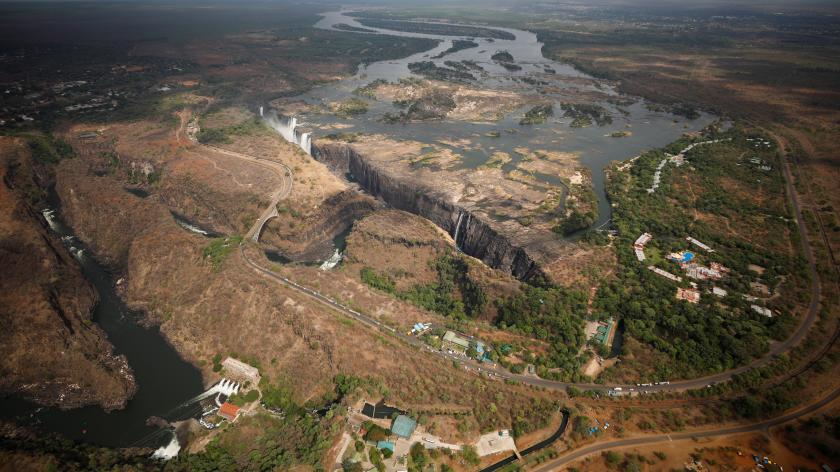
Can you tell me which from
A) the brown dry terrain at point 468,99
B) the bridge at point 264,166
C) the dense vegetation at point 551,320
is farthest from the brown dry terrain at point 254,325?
the brown dry terrain at point 468,99

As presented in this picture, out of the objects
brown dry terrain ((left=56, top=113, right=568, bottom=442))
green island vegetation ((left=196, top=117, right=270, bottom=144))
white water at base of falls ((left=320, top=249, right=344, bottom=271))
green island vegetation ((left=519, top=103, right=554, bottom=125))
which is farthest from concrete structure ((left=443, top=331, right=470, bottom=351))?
green island vegetation ((left=519, top=103, right=554, bottom=125))

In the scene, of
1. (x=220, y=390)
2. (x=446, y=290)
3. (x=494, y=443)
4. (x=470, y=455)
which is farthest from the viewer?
(x=446, y=290)

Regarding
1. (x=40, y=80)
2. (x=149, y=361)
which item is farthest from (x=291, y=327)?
(x=40, y=80)

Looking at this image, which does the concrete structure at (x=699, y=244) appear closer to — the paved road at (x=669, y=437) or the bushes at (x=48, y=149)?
the paved road at (x=669, y=437)

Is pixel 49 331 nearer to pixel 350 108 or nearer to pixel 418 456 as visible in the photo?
pixel 418 456

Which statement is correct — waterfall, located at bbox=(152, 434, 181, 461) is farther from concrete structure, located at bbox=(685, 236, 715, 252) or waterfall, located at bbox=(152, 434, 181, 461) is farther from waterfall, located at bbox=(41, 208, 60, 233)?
concrete structure, located at bbox=(685, 236, 715, 252)

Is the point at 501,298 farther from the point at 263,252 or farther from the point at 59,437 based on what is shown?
the point at 59,437

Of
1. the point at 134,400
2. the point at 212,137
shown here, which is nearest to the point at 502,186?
the point at 134,400
